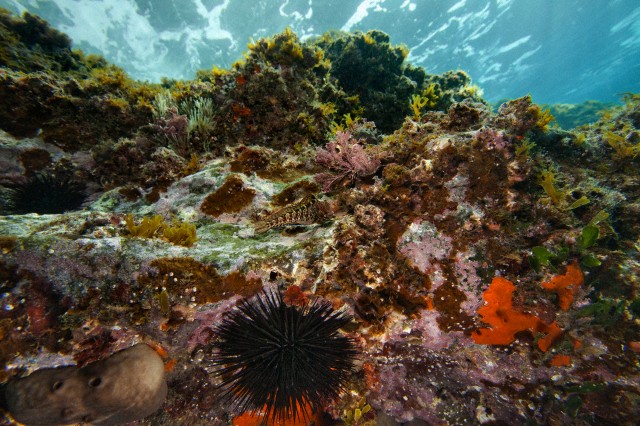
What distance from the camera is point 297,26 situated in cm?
2892

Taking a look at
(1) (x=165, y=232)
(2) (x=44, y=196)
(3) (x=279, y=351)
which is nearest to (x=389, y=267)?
(3) (x=279, y=351)

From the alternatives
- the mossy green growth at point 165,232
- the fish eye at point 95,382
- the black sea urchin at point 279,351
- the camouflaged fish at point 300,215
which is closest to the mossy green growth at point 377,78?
the camouflaged fish at point 300,215

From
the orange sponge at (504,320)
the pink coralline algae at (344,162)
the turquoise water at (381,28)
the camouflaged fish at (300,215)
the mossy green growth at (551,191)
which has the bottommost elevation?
the orange sponge at (504,320)

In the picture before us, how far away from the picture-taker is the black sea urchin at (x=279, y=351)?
111 inches

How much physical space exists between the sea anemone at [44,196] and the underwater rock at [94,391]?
3.20m

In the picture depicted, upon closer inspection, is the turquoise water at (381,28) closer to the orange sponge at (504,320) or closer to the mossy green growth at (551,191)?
the mossy green growth at (551,191)

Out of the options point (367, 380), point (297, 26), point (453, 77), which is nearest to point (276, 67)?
point (367, 380)

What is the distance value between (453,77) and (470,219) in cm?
958

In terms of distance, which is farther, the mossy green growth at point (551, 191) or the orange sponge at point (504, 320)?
the mossy green growth at point (551, 191)

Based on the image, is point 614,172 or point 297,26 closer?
point 614,172

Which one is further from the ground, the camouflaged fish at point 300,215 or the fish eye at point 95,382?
the camouflaged fish at point 300,215

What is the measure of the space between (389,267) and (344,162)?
1717 mm

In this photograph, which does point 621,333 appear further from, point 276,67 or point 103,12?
point 103,12

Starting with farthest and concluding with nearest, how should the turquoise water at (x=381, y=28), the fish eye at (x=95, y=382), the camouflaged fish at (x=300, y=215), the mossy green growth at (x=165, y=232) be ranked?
the turquoise water at (x=381, y=28), the camouflaged fish at (x=300, y=215), the mossy green growth at (x=165, y=232), the fish eye at (x=95, y=382)
